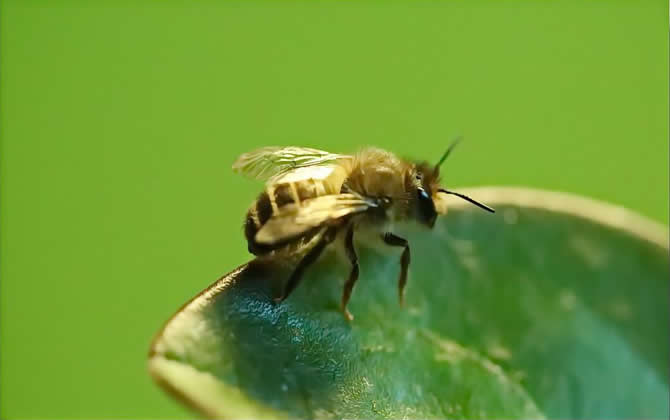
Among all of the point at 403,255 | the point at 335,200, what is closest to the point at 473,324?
the point at 403,255

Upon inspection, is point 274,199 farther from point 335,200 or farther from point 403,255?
point 403,255

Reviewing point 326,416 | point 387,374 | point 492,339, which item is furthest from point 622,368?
point 326,416

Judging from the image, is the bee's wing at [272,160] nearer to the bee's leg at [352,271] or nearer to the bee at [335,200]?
the bee at [335,200]

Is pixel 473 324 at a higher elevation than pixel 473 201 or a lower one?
lower

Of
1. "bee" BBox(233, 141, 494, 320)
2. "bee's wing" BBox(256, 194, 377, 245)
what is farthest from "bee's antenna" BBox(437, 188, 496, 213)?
"bee's wing" BBox(256, 194, 377, 245)

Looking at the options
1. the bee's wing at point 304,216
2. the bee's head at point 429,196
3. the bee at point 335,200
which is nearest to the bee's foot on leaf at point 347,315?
the bee at point 335,200

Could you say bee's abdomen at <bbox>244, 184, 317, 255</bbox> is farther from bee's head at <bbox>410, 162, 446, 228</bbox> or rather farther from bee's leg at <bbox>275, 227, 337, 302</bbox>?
bee's head at <bbox>410, 162, 446, 228</bbox>

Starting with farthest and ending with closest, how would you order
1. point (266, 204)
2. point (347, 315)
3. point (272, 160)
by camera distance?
point (272, 160)
point (266, 204)
point (347, 315)
